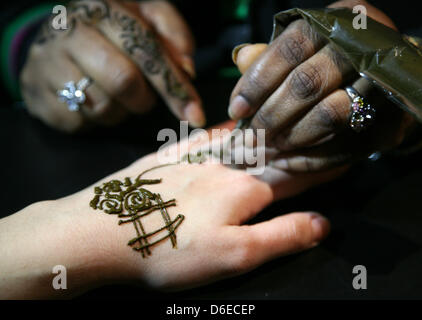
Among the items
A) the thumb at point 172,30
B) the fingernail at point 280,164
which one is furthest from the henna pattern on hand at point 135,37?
the fingernail at point 280,164

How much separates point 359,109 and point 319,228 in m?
0.35

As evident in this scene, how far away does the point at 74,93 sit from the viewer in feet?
4.76

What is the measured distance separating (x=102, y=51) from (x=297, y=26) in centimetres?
82

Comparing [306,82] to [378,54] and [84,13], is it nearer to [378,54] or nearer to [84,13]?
[378,54]

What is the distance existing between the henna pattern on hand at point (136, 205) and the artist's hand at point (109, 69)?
48 centimetres

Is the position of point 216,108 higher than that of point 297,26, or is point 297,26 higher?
point 216,108

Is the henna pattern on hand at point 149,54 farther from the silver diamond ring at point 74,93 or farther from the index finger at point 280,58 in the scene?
the index finger at point 280,58

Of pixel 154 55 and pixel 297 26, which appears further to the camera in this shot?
pixel 154 55

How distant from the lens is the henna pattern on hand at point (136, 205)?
3.05 feet

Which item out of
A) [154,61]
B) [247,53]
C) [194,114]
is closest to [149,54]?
[154,61]

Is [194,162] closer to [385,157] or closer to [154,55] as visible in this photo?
[154,55]

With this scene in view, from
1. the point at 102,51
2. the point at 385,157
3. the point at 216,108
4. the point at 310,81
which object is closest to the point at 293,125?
the point at 310,81

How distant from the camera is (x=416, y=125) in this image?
112 cm

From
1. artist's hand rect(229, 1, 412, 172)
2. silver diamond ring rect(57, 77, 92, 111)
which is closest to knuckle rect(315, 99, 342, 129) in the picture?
artist's hand rect(229, 1, 412, 172)
